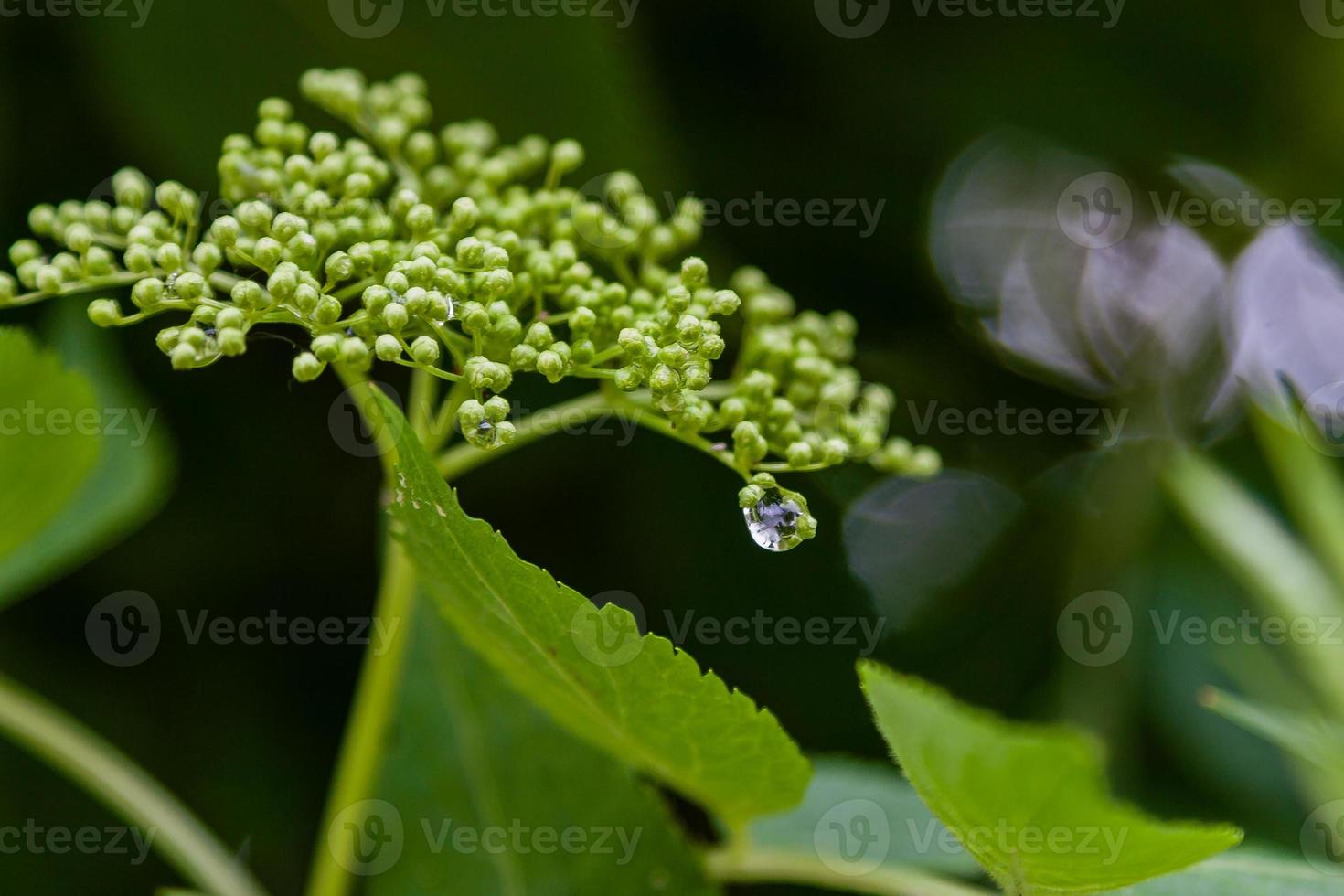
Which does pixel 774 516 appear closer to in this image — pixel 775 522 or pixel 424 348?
pixel 775 522

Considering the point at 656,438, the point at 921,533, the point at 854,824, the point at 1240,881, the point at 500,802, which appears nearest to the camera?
the point at 1240,881

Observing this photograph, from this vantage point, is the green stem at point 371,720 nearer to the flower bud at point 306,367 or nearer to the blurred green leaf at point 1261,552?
the flower bud at point 306,367

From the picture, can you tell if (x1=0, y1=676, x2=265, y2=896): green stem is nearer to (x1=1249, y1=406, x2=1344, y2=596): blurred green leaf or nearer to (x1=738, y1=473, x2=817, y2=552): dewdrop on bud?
(x1=738, y1=473, x2=817, y2=552): dewdrop on bud

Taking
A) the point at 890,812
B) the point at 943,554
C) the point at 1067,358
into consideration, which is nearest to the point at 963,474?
the point at 943,554

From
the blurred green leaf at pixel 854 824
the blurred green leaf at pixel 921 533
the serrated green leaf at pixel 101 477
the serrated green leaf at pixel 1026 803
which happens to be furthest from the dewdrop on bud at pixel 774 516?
the blurred green leaf at pixel 921 533

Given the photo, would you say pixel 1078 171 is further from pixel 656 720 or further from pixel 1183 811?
pixel 656 720

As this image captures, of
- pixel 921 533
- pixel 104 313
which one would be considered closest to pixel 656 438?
pixel 921 533

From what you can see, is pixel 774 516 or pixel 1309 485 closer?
pixel 774 516
